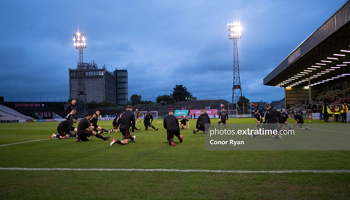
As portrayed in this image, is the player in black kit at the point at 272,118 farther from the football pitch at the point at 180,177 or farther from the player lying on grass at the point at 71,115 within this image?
the player lying on grass at the point at 71,115

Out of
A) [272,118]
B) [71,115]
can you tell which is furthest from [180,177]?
[71,115]

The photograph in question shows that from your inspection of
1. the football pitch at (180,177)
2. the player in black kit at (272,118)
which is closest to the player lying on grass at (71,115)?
the football pitch at (180,177)

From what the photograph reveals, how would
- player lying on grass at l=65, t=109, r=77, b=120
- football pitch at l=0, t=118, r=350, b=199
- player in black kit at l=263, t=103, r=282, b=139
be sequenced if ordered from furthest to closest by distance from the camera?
player lying on grass at l=65, t=109, r=77, b=120
player in black kit at l=263, t=103, r=282, b=139
football pitch at l=0, t=118, r=350, b=199

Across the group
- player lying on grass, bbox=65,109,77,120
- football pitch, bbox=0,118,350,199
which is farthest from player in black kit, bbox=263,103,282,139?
player lying on grass, bbox=65,109,77,120

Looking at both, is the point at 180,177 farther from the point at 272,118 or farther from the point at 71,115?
the point at 71,115

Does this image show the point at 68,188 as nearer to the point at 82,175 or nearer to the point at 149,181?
the point at 82,175

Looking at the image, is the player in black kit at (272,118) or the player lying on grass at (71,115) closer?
the player in black kit at (272,118)

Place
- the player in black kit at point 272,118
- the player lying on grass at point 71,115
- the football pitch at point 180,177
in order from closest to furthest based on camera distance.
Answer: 1. the football pitch at point 180,177
2. the player in black kit at point 272,118
3. the player lying on grass at point 71,115

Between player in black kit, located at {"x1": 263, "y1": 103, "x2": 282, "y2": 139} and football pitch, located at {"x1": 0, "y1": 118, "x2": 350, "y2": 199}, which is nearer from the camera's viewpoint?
football pitch, located at {"x1": 0, "y1": 118, "x2": 350, "y2": 199}

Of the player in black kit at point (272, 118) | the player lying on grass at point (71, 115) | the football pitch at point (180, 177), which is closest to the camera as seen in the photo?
the football pitch at point (180, 177)

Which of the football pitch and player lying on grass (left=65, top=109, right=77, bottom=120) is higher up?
player lying on grass (left=65, top=109, right=77, bottom=120)

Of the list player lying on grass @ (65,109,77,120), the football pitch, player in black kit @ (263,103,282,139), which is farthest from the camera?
player lying on grass @ (65,109,77,120)

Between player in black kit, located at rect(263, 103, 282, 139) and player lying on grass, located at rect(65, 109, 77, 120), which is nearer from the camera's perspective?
player in black kit, located at rect(263, 103, 282, 139)

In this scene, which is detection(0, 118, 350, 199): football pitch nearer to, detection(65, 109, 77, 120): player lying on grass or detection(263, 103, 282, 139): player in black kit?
detection(263, 103, 282, 139): player in black kit
